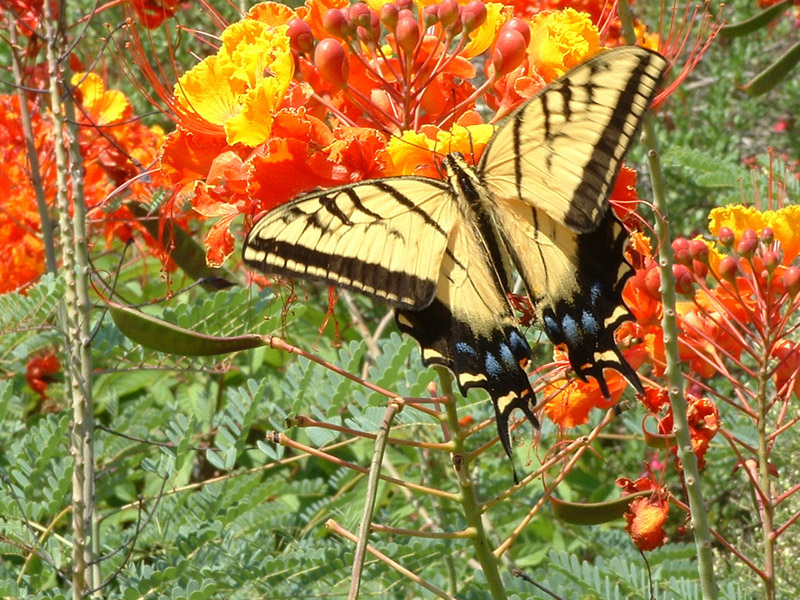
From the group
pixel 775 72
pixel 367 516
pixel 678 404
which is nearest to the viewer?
pixel 367 516

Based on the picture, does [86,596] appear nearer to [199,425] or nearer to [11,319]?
[11,319]

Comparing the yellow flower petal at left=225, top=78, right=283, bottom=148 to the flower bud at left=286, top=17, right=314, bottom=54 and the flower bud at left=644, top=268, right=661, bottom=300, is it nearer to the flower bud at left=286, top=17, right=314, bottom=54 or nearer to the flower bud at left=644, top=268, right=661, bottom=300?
the flower bud at left=286, top=17, right=314, bottom=54

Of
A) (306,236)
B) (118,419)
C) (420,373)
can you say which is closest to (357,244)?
(306,236)

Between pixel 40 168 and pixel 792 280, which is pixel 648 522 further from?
pixel 40 168

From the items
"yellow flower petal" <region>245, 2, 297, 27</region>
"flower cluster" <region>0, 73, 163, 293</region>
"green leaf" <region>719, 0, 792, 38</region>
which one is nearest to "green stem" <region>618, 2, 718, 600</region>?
"yellow flower petal" <region>245, 2, 297, 27</region>

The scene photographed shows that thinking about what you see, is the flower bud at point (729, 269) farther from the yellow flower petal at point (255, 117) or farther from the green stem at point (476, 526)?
the yellow flower petal at point (255, 117)

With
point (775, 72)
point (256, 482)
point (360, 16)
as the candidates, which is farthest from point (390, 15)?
point (256, 482)

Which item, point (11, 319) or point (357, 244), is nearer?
point (357, 244)
